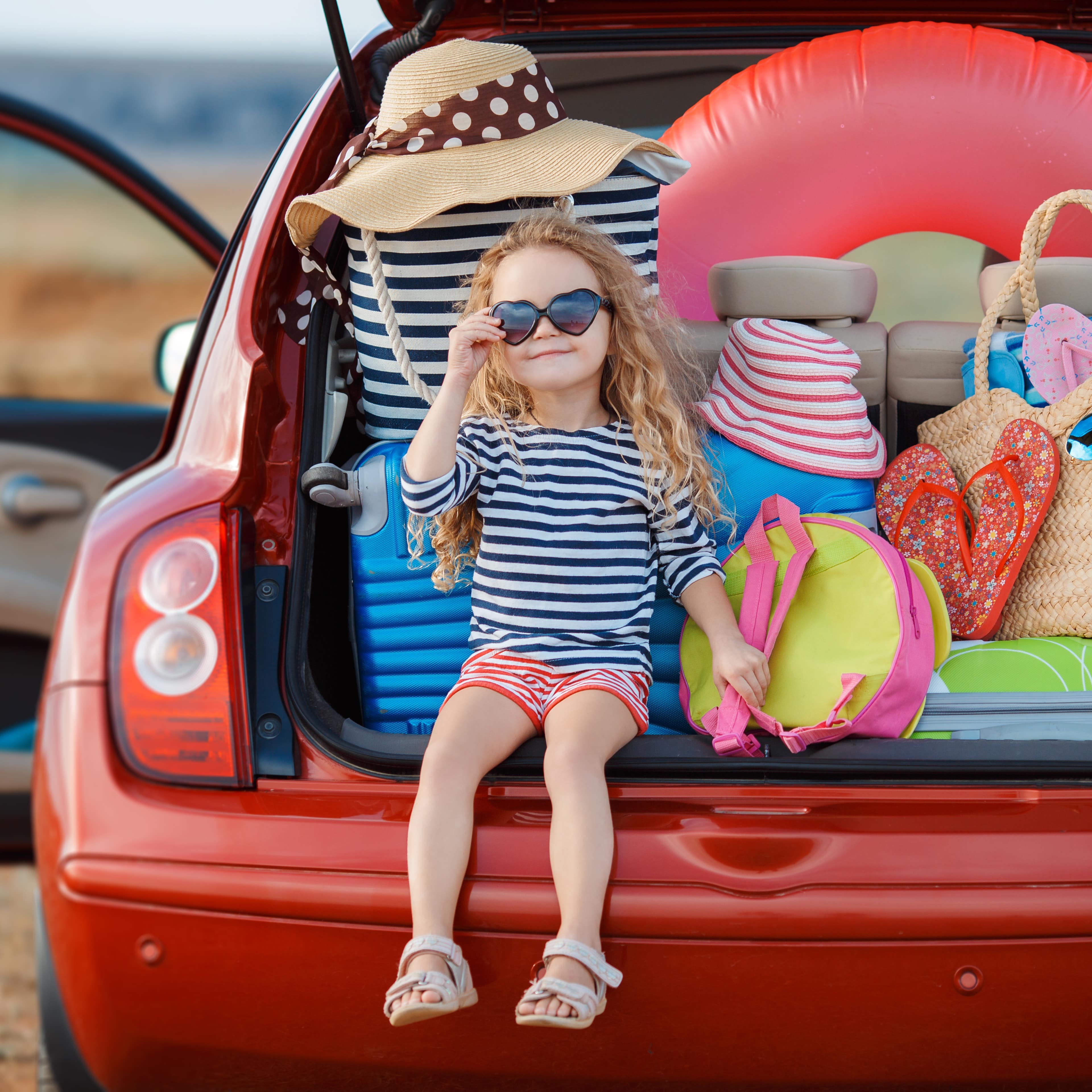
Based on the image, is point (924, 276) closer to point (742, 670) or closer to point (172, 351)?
point (172, 351)

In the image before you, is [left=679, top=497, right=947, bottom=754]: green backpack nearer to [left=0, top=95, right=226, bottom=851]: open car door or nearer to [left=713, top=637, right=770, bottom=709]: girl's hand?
[left=713, top=637, right=770, bottom=709]: girl's hand

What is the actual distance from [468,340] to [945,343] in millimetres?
888

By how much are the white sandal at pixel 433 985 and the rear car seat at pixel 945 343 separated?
124cm

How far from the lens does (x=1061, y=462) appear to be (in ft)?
5.83

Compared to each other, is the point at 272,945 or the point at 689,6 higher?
the point at 689,6

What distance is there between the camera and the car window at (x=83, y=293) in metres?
8.08

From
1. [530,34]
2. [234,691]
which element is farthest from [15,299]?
[234,691]

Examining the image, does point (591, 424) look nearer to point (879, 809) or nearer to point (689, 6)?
point (879, 809)

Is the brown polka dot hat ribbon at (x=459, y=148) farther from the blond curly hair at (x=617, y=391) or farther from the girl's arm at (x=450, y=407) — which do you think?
the girl's arm at (x=450, y=407)

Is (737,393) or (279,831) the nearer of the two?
(279,831)

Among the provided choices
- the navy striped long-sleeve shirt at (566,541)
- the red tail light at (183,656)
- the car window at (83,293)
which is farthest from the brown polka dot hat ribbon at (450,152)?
the car window at (83,293)

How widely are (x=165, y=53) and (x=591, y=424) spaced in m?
20.9

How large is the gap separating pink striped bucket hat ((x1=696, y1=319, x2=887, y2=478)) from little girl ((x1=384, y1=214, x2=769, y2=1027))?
0.38 ft

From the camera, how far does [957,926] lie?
1215 mm
